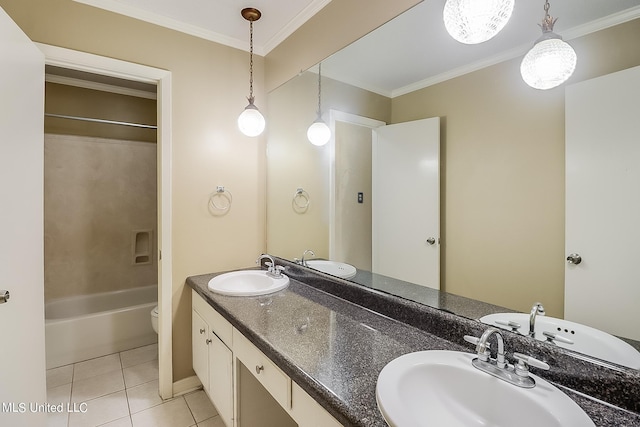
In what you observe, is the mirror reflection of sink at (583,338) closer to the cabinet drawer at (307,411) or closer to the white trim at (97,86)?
the cabinet drawer at (307,411)

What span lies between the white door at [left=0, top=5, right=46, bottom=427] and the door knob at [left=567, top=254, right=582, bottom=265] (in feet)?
6.87

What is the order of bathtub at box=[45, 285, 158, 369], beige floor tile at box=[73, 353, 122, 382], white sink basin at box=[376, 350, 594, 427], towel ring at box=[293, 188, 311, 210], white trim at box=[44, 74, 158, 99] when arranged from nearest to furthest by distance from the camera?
white sink basin at box=[376, 350, 594, 427], towel ring at box=[293, 188, 311, 210], beige floor tile at box=[73, 353, 122, 382], bathtub at box=[45, 285, 158, 369], white trim at box=[44, 74, 158, 99]

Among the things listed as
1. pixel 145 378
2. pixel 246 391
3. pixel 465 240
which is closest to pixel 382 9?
pixel 465 240

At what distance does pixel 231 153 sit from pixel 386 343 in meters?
1.68

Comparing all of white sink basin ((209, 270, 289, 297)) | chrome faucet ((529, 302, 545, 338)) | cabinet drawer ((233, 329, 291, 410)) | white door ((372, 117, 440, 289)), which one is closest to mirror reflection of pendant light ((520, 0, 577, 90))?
white door ((372, 117, 440, 289))

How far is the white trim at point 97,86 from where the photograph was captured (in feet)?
8.84

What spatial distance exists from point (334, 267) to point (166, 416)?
1375 millimetres

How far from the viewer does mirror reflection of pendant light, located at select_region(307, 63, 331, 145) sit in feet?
6.09

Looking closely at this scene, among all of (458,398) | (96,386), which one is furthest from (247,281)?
(458,398)

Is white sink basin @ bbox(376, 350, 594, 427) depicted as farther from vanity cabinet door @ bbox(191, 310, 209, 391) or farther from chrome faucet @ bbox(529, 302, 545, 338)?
vanity cabinet door @ bbox(191, 310, 209, 391)

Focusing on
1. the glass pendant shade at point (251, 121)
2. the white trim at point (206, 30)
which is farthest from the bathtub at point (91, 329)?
the white trim at point (206, 30)

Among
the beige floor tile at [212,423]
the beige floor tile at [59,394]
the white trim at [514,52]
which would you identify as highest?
the white trim at [514,52]

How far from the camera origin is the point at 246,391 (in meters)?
1.44

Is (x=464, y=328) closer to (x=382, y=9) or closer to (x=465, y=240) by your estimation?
(x=465, y=240)
